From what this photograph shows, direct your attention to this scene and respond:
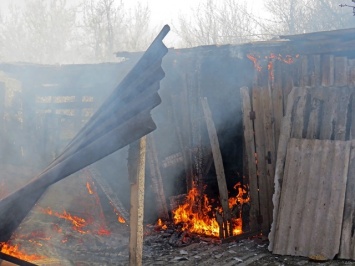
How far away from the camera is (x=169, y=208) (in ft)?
31.6

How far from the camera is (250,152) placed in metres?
8.41

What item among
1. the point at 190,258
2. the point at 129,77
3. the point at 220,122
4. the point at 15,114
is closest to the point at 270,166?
the point at 220,122

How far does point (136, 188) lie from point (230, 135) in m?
5.89

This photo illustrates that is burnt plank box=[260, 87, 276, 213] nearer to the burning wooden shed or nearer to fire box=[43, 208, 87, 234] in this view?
the burning wooden shed

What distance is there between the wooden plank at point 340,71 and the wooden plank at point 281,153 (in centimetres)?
65

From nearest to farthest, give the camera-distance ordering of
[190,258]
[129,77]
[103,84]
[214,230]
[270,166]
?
[129,77]
[190,258]
[270,166]
[214,230]
[103,84]

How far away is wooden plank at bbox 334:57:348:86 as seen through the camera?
7.54 metres

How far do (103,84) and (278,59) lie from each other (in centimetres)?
436

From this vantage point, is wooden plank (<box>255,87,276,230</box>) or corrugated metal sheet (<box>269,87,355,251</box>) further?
wooden plank (<box>255,87,276,230</box>)

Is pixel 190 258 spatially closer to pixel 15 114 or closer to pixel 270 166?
pixel 270 166

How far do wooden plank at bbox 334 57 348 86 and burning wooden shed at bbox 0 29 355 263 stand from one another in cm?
2

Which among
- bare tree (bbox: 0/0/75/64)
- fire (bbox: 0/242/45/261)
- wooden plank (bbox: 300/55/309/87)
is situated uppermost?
bare tree (bbox: 0/0/75/64)

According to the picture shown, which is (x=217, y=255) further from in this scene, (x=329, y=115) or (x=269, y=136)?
(x=329, y=115)

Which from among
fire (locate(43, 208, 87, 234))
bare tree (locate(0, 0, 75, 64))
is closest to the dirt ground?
fire (locate(43, 208, 87, 234))
